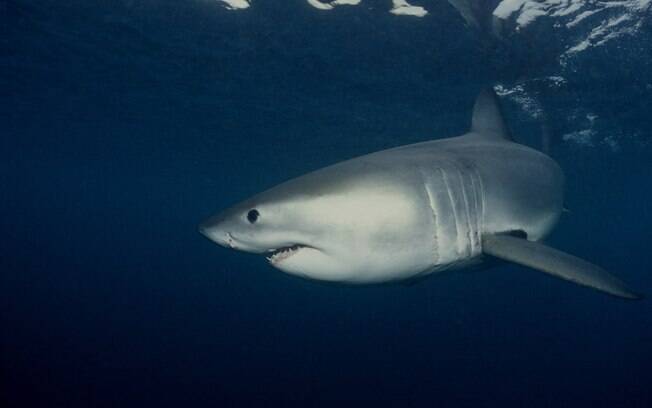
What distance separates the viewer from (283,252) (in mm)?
2951

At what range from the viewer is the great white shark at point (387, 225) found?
2822 mm

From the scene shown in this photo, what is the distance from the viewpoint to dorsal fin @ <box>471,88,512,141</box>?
586 centimetres

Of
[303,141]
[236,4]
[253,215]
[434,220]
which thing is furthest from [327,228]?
[303,141]

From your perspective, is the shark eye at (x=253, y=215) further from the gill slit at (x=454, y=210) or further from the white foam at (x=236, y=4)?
the white foam at (x=236, y=4)

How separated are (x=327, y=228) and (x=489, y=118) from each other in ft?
13.2

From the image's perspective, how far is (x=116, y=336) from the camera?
1577cm

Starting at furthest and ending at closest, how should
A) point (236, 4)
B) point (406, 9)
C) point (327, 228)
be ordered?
point (236, 4)
point (406, 9)
point (327, 228)

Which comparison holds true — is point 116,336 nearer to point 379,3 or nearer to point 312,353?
point 312,353

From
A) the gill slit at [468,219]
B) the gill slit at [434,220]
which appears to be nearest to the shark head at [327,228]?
the gill slit at [434,220]

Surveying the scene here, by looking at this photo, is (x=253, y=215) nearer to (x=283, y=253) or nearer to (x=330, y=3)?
(x=283, y=253)

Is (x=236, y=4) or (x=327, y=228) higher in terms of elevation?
(x=236, y=4)

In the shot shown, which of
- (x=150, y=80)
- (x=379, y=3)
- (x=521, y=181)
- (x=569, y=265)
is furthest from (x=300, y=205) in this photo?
(x=150, y=80)

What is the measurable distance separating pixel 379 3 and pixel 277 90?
7.54m

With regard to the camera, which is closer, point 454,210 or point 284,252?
point 284,252
